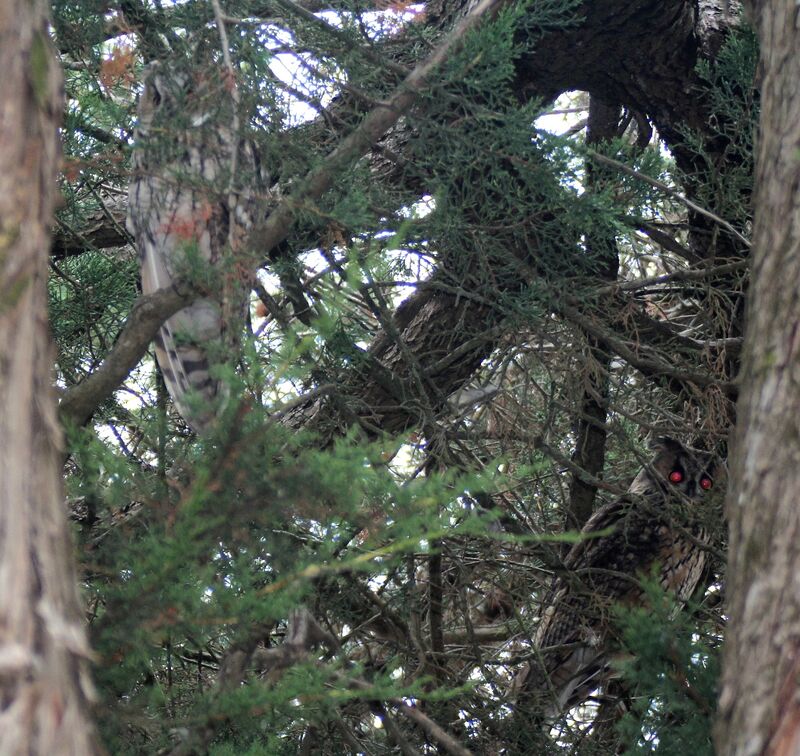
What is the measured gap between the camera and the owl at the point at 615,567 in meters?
2.93

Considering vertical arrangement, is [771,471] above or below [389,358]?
below

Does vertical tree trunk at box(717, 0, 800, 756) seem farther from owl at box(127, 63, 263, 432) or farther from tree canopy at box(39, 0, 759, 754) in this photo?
owl at box(127, 63, 263, 432)

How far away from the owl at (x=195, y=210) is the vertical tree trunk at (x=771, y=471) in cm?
69

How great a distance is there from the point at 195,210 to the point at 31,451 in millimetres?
1127

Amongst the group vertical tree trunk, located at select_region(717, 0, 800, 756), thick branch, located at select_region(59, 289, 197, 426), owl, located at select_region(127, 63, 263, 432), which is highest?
owl, located at select_region(127, 63, 263, 432)

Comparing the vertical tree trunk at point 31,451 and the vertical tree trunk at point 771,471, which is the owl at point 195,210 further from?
the vertical tree trunk at point 771,471

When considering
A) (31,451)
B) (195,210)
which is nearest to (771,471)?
(31,451)

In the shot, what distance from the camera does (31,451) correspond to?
0.97m

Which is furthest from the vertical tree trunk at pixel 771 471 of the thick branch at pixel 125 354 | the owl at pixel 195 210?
the thick branch at pixel 125 354

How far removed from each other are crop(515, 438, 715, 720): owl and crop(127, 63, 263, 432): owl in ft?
4.00

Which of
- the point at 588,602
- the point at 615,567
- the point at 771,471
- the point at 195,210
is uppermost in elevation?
the point at 195,210

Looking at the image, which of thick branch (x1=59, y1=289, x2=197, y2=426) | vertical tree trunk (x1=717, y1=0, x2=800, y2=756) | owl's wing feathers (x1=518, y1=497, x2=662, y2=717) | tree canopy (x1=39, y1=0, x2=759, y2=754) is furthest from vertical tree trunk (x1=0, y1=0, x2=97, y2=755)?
owl's wing feathers (x1=518, y1=497, x2=662, y2=717)

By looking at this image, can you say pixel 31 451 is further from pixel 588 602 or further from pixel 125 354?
pixel 588 602

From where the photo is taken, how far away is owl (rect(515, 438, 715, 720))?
9.62 feet
